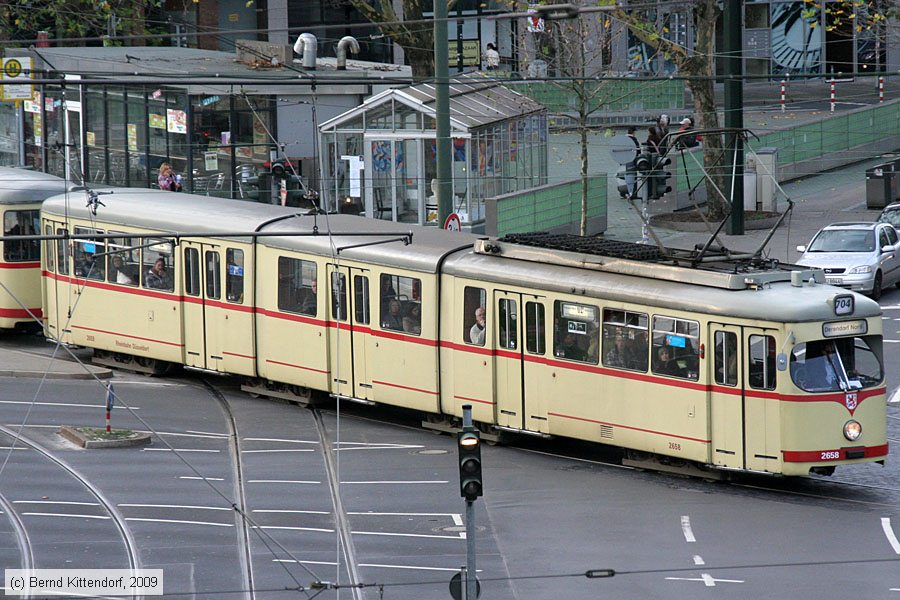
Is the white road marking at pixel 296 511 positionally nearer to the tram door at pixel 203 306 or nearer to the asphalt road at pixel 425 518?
the asphalt road at pixel 425 518

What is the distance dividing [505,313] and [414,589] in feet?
21.7

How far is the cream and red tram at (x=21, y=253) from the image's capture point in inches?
1115

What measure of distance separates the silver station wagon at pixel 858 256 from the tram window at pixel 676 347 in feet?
37.8

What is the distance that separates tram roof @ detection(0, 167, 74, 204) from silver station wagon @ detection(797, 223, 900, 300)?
1430 cm

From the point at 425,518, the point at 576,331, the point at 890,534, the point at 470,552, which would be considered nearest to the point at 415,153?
the point at 576,331

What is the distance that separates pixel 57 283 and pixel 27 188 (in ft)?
8.37

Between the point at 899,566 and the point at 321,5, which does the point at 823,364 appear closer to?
the point at 899,566

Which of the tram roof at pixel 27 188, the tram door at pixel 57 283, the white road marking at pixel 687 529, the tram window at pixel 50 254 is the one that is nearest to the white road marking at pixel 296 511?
the white road marking at pixel 687 529

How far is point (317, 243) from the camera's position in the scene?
22938mm

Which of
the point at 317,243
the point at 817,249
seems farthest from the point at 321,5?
the point at 317,243

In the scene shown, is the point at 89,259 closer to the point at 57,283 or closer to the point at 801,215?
the point at 57,283

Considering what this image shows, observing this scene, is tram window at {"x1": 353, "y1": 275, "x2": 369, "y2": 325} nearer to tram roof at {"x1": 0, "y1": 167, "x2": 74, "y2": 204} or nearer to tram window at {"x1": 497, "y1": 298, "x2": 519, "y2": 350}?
tram window at {"x1": 497, "y1": 298, "x2": 519, "y2": 350}

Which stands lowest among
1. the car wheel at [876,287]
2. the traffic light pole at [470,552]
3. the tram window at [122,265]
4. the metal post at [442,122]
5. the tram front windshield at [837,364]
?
the car wheel at [876,287]

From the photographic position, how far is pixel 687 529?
16.7 metres
